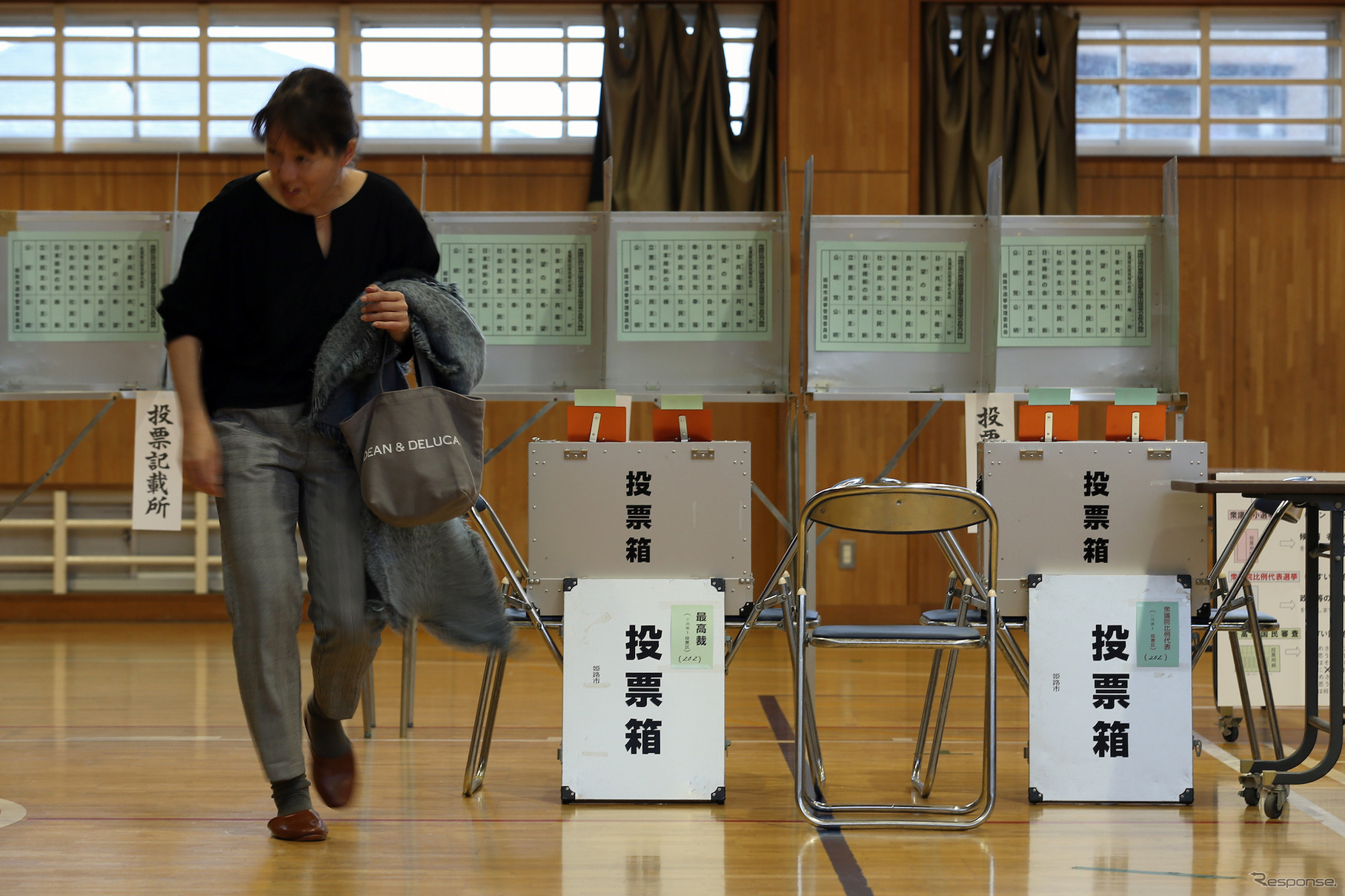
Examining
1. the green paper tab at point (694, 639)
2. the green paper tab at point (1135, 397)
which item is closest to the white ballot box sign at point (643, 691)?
the green paper tab at point (694, 639)

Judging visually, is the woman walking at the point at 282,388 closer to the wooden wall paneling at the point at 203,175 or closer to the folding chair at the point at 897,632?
the folding chair at the point at 897,632

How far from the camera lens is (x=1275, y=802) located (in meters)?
2.38

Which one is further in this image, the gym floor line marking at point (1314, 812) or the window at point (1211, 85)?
the window at point (1211, 85)

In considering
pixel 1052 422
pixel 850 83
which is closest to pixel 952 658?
pixel 1052 422

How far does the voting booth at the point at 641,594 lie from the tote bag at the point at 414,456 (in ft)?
1.56

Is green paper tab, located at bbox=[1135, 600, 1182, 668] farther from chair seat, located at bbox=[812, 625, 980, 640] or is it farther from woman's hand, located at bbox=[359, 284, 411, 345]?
woman's hand, located at bbox=[359, 284, 411, 345]

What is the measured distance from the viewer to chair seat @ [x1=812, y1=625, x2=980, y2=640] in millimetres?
2277

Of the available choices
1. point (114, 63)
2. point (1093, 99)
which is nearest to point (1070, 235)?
point (1093, 99)

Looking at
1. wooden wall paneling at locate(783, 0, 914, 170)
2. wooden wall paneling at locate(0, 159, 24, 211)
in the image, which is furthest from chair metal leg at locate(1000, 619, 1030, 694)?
wooden wall paneling at locate(0, 159, 24, 211)

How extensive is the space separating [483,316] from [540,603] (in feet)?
4.25

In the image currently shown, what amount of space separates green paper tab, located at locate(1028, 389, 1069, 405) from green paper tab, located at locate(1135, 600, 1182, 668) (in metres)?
0.48

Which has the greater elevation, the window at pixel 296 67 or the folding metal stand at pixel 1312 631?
the window at pixel 296 67

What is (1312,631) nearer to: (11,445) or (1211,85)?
(1211,85)

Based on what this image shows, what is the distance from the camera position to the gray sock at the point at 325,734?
83.6 inches
